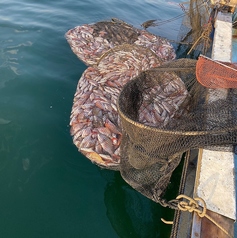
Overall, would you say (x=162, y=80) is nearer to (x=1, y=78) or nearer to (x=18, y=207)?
(x=18, y=207)

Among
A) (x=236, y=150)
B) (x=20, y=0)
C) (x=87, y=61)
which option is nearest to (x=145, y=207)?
(x=236, y=150)

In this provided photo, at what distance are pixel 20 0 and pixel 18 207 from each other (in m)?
13.7

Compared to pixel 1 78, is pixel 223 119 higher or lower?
higher

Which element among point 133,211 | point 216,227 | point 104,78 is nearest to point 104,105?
point 104,78

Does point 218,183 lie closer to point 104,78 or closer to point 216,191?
point 216,191

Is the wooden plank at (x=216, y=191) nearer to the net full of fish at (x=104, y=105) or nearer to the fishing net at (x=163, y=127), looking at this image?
the fishing net at (x=163, y=127)

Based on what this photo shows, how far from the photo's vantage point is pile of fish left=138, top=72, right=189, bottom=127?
6.27 m

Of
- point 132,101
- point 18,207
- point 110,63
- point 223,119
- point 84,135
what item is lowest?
point 18,207

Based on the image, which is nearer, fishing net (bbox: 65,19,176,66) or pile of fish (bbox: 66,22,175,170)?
pile of fish (bbox: 66,22,175,170)

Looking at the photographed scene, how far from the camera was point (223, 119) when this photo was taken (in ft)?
13.8

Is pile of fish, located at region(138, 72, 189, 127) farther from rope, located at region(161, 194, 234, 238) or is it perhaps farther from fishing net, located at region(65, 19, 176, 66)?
fishing net, located at region(65, 19, 176, 66)

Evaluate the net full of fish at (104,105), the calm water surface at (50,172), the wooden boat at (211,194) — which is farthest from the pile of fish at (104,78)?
the wooden boat at (211,194)

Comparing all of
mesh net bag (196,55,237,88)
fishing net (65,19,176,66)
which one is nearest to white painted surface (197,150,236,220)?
mesh net bag (196,55,237,88)

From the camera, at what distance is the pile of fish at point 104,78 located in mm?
5945
